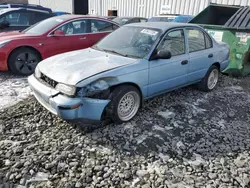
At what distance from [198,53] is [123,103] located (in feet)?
6.59

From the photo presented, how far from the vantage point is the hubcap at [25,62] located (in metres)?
5.38

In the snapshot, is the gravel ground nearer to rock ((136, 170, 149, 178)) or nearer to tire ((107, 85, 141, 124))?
rock ((136, 170, 149, 178))

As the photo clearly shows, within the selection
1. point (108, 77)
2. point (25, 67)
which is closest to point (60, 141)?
point (108, 77)

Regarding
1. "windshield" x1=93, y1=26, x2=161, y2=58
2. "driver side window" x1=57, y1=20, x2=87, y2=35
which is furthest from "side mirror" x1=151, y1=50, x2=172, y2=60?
"driver side window" x1=57, y1=20, x2=87, y2=35

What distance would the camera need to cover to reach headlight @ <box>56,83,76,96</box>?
9.50 ft

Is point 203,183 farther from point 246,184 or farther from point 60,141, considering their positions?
point 60,141

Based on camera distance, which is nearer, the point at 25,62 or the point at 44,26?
the point at 25,62

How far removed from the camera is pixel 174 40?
13.2 ft

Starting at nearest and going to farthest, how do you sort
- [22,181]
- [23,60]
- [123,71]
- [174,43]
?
[22,181] < [123,71] < [174,43] < [23,60]

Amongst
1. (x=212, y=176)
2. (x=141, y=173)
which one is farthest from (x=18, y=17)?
(x=212, y=176)

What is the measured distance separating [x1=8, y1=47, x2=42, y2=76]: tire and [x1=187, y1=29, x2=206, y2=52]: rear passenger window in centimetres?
364

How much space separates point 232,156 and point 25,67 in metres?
4.85

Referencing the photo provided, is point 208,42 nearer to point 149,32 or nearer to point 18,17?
point 149,32

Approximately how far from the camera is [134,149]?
2936mm
